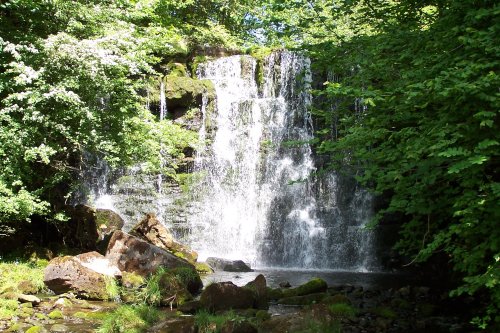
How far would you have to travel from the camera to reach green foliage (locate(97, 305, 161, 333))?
742 centimetres

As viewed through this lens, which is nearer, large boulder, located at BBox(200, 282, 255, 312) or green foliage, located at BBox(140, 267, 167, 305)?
large boulder, located at BBox(200, 282, 255, 312)

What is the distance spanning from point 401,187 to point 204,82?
1644 cm

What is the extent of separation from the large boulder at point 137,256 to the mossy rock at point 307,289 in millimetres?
2655

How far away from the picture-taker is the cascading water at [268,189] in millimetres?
17156

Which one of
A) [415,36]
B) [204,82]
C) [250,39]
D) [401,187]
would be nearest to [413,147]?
[401,187]

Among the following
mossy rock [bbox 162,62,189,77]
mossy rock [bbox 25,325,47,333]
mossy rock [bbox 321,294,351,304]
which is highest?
mossy rock [bbox 162,62,189,77]

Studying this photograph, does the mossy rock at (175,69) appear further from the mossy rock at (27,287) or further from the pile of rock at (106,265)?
the mossy rock at (27,287)

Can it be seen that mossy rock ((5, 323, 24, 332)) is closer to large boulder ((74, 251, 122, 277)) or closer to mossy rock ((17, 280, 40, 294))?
mossy rock ((17, 280, 40, 294))

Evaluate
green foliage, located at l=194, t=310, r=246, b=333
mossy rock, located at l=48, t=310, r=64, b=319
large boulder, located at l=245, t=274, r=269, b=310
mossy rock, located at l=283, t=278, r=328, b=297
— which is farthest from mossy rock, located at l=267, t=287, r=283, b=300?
mossy rock, located at l=48, t=310, r=64, b=319

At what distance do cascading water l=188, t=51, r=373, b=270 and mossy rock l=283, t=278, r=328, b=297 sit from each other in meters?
5.44

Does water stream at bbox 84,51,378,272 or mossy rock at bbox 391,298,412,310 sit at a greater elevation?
water stream at bbox 84,51,378,272

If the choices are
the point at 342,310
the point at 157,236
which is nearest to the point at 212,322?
the point at 342,310

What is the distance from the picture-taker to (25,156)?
9844 mm

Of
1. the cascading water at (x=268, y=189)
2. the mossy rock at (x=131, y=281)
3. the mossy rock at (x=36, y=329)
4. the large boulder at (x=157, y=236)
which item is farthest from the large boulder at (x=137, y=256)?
the cascading water at (x=268, y=189)
